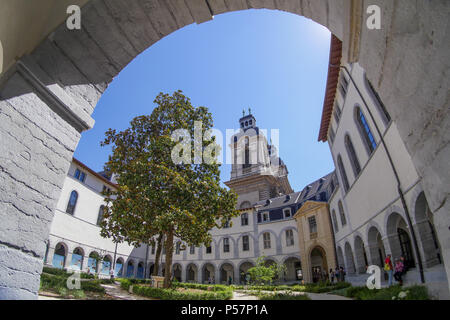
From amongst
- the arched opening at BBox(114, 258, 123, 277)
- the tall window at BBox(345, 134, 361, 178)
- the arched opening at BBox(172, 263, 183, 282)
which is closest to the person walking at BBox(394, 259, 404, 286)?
the tall window at BBox(345, 134, 361, 178)

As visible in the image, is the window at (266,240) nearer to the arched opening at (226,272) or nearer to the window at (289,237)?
the window at (289,237)

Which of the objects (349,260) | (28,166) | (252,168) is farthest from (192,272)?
(28,166)

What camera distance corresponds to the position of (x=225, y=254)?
1235 inches

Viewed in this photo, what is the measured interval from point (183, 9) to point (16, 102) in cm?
238

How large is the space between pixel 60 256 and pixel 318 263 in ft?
87.1

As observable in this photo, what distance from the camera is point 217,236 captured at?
3259 cm

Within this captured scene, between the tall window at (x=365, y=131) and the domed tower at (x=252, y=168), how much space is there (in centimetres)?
2407

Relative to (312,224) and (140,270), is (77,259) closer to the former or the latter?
(140,270)

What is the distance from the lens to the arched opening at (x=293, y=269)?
28.5 meters

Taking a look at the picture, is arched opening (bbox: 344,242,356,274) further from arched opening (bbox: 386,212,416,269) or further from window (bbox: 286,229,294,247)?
window (bbox: 286,229,294,247)

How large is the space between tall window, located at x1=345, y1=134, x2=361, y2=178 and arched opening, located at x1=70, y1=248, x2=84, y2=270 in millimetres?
23956

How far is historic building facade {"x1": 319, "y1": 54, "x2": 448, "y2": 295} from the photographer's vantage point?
920cm
